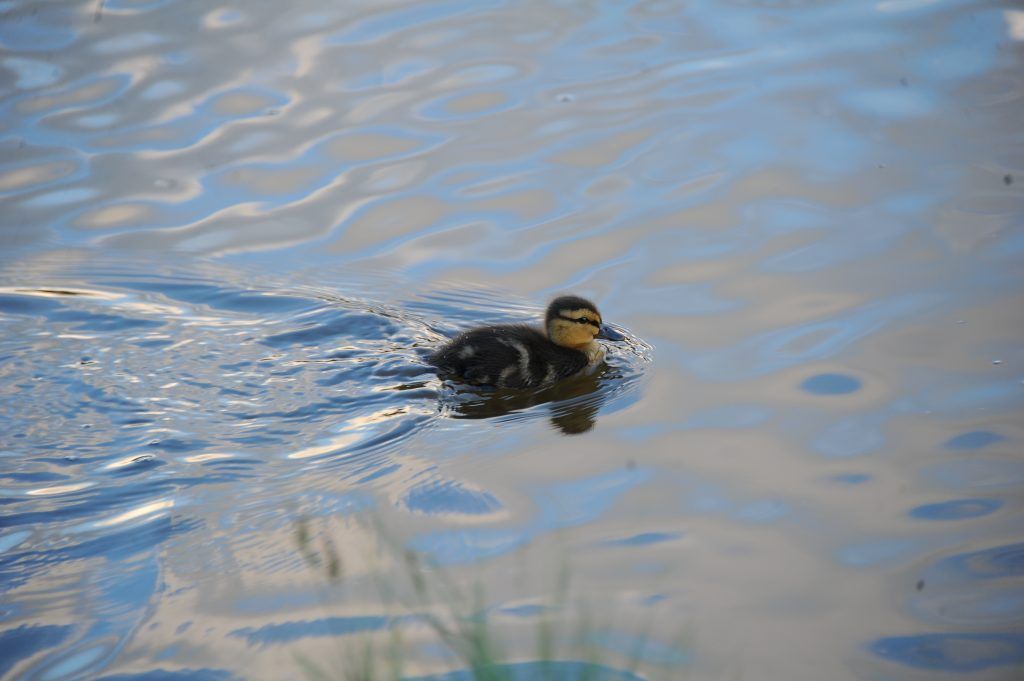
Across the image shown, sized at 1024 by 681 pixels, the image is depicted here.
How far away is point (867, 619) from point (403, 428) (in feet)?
5.56

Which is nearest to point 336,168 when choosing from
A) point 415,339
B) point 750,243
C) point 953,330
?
point 415,339

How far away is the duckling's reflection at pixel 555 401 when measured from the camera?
14.1 feet

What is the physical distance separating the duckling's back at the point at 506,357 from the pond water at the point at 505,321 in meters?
0.08

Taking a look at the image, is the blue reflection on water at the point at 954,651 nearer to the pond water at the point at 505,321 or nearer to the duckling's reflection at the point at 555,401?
the pond water at the point at 505,321

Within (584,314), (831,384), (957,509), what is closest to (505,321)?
(584,314)

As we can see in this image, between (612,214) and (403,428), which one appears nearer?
(403,428)

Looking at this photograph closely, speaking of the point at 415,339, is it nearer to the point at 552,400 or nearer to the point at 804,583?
the point at 552,400

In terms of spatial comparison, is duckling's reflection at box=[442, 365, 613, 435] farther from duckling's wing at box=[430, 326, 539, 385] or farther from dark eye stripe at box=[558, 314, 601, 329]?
dark eye stripe at box=[558, 314, 601, 329]

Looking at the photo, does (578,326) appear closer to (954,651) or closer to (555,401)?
(555,401)

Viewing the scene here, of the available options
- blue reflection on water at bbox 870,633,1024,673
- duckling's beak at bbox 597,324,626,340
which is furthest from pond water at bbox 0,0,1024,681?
duckling's beak at bbox 597,324,626,340

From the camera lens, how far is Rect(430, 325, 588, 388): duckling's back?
14.9 feet

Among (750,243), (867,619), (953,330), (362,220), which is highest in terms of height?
(362,220)

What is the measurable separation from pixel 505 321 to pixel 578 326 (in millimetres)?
471

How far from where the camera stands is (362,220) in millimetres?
5707
